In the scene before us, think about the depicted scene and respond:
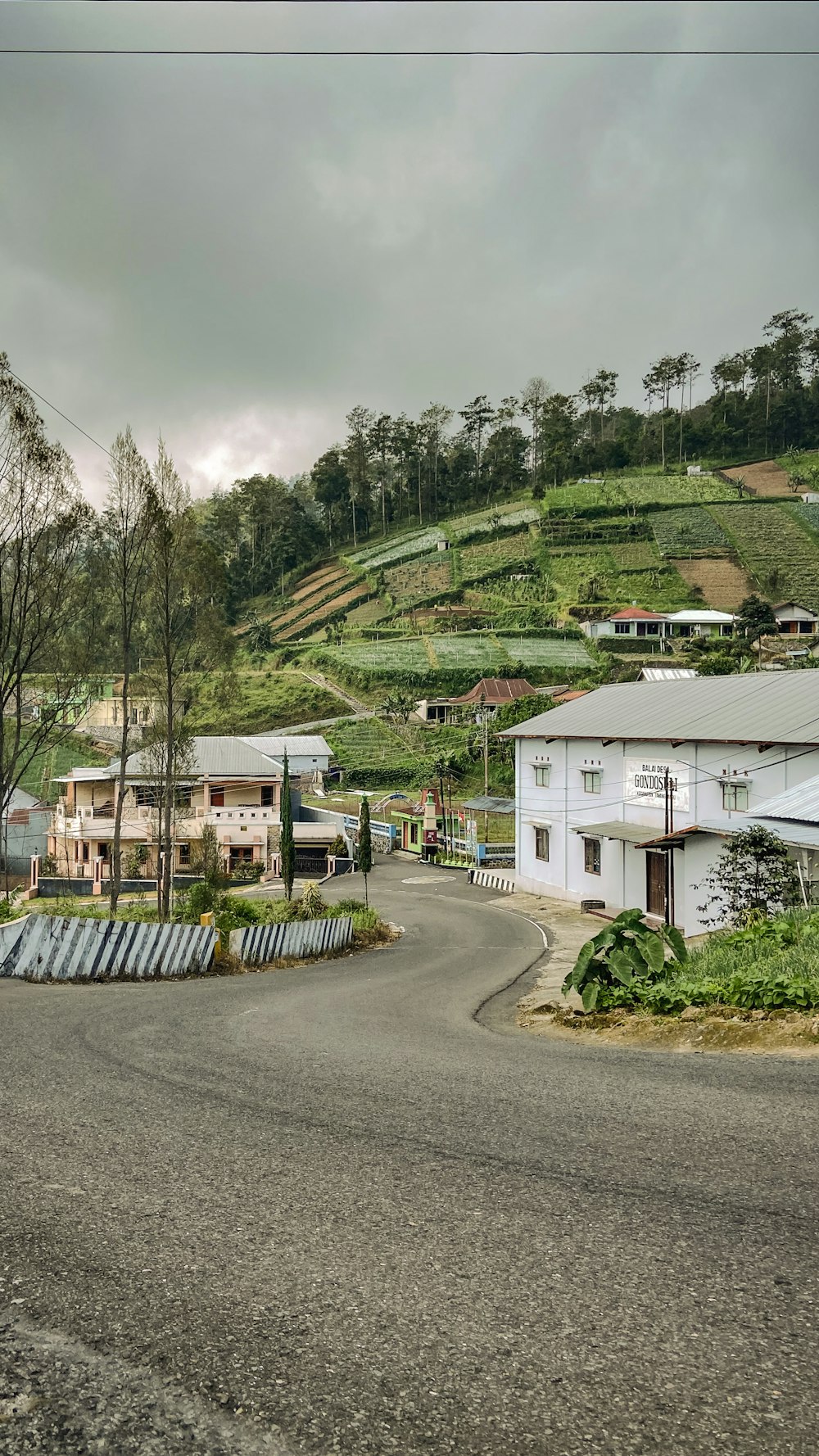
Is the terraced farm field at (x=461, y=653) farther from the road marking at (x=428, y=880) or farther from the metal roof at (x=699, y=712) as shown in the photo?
the metal roof at (x=699, y=712)

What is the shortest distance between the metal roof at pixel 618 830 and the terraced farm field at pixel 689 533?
72.8 metres

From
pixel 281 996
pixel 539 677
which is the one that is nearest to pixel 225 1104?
pixel 281 996

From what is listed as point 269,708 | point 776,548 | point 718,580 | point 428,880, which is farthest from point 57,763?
point 776,548

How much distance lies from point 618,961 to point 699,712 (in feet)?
60.2

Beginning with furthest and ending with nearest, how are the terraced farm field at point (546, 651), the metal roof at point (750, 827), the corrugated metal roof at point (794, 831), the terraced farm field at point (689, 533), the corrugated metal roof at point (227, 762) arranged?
the terraced farm field at point (689, 533), the terraced farm field at point (546, 651), the corrugated metal roof at point (227, 762), the metal roof at point (750, 827), the corrugated metal roof at point (794, 831)

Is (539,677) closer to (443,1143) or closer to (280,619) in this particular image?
(280,619)

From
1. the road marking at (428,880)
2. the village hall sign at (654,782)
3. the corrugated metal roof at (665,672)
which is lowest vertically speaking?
the road marking at (428,880)

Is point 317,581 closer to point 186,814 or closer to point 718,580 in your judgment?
point 718,580

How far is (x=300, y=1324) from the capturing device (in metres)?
3.03

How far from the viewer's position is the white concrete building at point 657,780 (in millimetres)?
22234

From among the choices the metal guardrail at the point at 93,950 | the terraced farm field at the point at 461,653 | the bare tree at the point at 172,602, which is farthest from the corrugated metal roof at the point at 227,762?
the terraced farm field at the point at 461,653

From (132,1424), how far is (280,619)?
100356mm

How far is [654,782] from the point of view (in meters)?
26.6

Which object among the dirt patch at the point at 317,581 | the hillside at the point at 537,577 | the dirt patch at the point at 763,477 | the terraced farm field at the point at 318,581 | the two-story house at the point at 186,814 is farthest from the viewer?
the dirt patch at the point at 763,477
